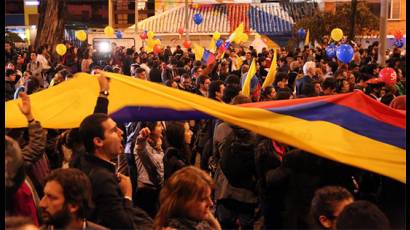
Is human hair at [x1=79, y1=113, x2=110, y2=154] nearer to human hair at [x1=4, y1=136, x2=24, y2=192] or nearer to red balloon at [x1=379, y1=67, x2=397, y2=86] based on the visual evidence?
human hair at [x1=4, y1=136, x2=24, y2=192]

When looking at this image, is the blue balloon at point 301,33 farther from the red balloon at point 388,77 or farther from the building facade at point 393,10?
the red balloon at point 388,77

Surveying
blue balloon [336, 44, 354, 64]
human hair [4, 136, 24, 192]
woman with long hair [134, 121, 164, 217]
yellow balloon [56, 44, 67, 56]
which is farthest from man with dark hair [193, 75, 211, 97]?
yellow balloon [56, 44, 67, 56]

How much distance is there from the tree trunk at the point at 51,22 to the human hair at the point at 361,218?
20.7 m

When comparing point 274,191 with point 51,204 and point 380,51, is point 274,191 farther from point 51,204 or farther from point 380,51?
point 380,51

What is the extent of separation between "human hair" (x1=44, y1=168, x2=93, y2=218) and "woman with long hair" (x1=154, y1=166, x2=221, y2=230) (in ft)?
1.41

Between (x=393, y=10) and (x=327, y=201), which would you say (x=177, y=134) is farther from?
(x=393, y=10)

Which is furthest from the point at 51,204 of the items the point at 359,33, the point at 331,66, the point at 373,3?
the point at 373,3

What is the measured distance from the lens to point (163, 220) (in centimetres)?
366

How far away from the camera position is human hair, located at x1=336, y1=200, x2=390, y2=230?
3104mm

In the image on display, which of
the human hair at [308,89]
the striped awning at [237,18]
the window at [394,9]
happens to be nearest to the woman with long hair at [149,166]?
the human hair at [308,89]

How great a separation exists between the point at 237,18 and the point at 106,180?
1306 inches

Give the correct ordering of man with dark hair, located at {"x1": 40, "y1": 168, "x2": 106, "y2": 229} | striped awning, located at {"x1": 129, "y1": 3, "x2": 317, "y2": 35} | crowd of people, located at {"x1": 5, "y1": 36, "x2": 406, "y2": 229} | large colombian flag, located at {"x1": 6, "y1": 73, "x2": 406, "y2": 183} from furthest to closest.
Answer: striped awning, located at {"x1": 129, "y1": 3, "x2": 317, "y2": 35} < large colombian flag, located at {"x1": 6, "y1": 73, "x2": 406, "y2": 183} < crowd of people, located at {"x1": 5, "y1": 36, "x2": 406, "y2": 229} < man with dark hair, located at {"x1": 40, "y1": 168, "x2": 106, "y2": 229}

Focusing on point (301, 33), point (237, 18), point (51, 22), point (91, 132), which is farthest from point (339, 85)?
point (237, 18)

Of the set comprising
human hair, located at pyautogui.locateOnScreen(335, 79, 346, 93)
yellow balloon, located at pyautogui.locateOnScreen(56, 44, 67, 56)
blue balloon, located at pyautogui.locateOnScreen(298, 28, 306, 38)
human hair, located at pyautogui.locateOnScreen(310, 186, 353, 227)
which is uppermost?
blue balloon, located at pyautogui.locateOnScreen(298, 28, 306, 38)
